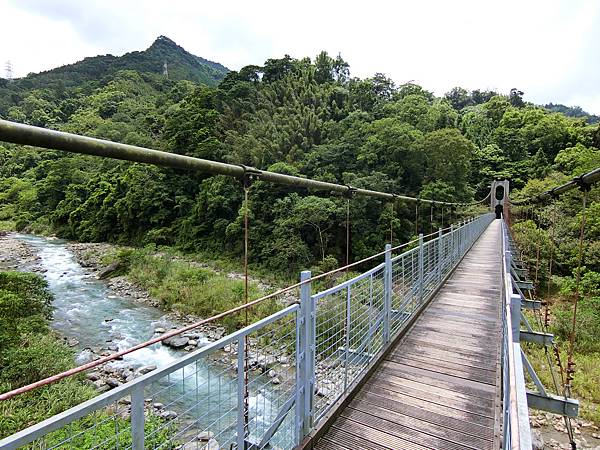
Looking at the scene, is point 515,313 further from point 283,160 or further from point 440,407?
point 283,160

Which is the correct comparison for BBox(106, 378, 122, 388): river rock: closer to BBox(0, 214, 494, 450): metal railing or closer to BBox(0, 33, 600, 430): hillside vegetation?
BBox(0, 214, 494, 450): metal railing

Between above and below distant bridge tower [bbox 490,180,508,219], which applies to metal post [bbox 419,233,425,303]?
below

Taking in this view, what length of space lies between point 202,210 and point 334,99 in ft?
44.0

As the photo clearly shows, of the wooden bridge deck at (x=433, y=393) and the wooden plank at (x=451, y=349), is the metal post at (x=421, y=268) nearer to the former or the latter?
the wooden bridge deck at (x=433, y=393)

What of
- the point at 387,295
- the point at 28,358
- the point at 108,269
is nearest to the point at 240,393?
the point at 387,295

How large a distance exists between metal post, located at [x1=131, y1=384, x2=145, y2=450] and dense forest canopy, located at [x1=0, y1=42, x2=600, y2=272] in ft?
35.4

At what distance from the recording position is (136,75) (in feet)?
139

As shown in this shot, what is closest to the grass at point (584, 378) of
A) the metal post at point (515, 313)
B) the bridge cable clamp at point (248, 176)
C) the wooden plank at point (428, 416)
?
the wooden plank at point (428, 416)

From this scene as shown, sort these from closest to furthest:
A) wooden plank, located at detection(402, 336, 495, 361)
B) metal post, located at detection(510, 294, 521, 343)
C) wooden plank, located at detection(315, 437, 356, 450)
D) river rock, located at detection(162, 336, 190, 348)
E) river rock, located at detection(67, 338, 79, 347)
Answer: metal post, located at detection(510, 294, 521, 343), wooden plank, located at detection(315, 437, 356, 450), wooden plank, located at detection(402, 336, 495, 361), river rock, located at detection(67, 338, 79, 347), river rock, located at detection(162, 336, 190, 348)

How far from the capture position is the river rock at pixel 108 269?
12945mm

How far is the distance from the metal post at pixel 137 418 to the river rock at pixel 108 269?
13918 mm

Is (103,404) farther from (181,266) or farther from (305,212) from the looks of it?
(181,266)

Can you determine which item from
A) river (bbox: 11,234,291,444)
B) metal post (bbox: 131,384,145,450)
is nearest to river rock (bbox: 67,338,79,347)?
river (bbox: 11,234,291,444)

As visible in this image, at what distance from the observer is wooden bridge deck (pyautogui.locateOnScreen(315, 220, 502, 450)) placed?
1.87 metres
